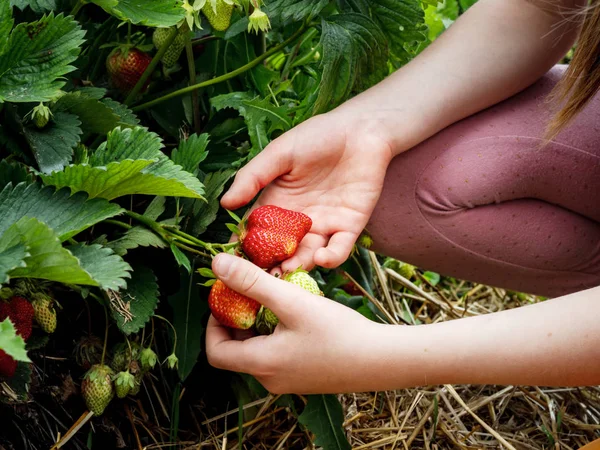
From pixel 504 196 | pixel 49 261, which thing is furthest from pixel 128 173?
pixel 504 196

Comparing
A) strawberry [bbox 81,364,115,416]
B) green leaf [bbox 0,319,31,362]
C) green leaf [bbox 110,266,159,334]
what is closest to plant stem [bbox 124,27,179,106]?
green leaf [bbox 110,266,159,334]

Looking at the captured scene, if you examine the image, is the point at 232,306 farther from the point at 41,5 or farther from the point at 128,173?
the point at 41,5

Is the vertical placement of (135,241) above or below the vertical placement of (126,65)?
below

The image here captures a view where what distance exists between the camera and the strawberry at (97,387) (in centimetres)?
88

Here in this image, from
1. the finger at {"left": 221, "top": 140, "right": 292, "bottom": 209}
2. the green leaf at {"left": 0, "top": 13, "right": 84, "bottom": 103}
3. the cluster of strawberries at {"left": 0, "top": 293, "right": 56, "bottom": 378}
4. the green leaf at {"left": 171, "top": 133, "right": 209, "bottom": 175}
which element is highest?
the green leaf at {"left": 0, "top": 13, "right": 84, "bottom": 103}

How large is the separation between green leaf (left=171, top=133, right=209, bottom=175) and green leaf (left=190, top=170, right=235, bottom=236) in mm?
40

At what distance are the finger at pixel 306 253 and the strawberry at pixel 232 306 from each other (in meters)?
0.08

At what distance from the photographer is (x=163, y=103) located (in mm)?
1081

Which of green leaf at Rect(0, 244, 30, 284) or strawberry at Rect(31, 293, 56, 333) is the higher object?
green leaf at Rect(0, 244, 30, 284)

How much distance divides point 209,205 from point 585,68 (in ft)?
1.59

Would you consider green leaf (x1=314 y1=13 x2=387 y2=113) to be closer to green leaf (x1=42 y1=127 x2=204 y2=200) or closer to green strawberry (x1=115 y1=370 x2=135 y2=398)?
green leaf (x1=42 y1=127 x2=204 y2=200)

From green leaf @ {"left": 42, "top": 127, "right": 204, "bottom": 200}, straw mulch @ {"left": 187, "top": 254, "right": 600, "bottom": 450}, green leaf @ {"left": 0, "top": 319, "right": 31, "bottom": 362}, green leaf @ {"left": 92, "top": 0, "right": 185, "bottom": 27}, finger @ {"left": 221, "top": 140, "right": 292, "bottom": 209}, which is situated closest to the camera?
green leaf @ {"left": 0, "top": 319, "right": 31, "bottom": 362}

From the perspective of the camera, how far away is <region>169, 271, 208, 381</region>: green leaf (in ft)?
3.24

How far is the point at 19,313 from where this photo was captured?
761mm
